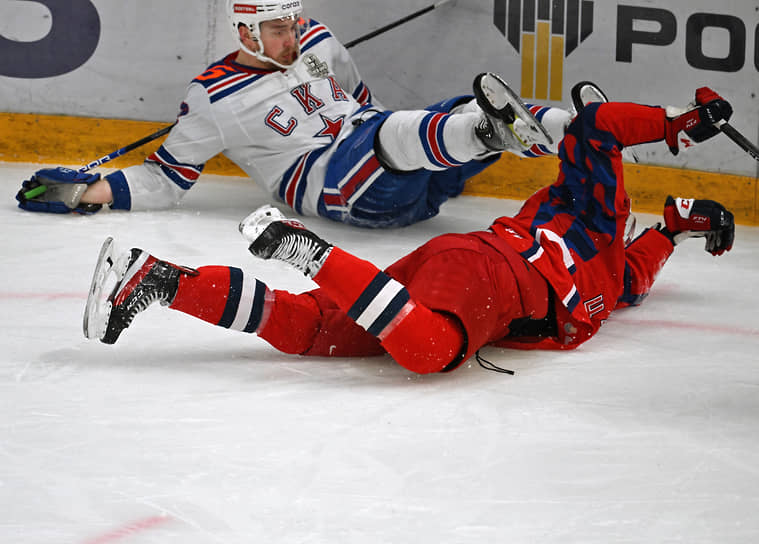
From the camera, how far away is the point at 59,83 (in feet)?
13.4

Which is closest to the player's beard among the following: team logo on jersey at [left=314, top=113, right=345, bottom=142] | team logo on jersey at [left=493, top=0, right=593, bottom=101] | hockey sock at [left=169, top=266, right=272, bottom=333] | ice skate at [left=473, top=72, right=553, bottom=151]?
team logo on jersey at [left=314, top=113, right=345, bottom=142]

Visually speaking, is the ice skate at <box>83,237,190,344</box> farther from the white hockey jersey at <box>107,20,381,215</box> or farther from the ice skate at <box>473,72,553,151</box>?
the white hockey jersey at <box>107,20,381,215</box>

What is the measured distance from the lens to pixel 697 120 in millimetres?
2145

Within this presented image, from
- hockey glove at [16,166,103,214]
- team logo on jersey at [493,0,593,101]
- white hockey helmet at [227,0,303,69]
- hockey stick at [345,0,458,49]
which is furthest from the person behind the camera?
hockey stick at [345,0,458,49]

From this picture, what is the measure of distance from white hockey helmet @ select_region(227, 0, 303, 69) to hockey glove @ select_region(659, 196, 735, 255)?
4.68 feet

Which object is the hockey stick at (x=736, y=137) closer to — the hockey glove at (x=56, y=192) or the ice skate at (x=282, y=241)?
→ the ice skate at (x=282, y=241)

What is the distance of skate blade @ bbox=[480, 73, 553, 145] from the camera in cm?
247

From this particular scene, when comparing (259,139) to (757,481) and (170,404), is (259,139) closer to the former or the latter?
(170,404)

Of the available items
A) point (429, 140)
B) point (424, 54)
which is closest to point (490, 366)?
point (429, 140)

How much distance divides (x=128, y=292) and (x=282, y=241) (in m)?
0.30

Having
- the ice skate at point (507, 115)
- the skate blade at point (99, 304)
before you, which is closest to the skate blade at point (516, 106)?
the ice skate at point (507, 115)

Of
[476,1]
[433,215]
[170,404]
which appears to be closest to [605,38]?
[476,1]

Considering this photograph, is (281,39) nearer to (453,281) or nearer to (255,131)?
(255,131)

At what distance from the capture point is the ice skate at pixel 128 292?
1771 millimetres
